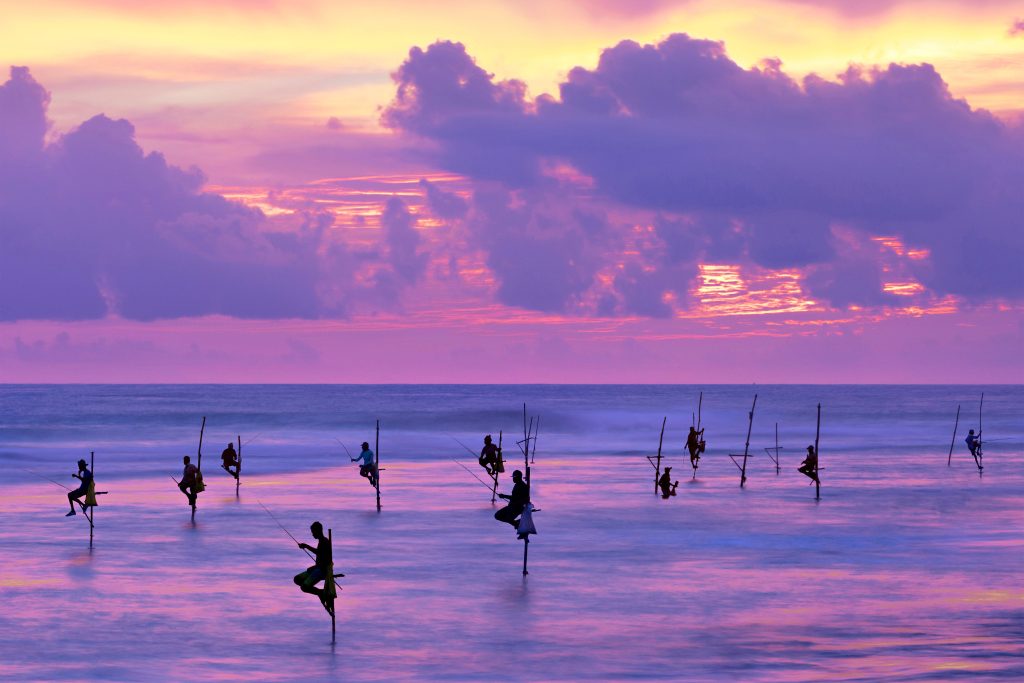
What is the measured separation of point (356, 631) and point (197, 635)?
244 centimetres

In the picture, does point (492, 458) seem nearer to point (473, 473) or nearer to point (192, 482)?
point (473, 473)

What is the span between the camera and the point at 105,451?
77625 millimetres

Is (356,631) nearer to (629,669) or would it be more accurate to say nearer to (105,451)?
(629,669)

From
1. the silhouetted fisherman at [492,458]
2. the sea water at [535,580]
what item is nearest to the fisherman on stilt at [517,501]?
the sea water at [535,580]

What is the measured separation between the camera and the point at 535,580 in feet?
83.7

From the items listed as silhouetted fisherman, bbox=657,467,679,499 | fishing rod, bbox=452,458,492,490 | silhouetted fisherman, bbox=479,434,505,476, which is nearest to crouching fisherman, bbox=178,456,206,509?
silhouetted fisherman, bbox=479,434,505,476

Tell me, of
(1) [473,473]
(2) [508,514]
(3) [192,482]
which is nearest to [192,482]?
(3) [192,482]

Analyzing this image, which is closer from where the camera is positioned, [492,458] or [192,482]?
[192,482]

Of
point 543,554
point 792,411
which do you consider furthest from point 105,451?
point 792,411

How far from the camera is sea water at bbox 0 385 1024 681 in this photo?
1878cm

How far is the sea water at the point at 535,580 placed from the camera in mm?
18781

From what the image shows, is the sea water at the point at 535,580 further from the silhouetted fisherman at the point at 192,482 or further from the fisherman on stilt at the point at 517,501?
the fisherman on stilt at the point at 517,501

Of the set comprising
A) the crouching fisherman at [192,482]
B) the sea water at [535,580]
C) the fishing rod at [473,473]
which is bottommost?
the fishing rod at [473,473]

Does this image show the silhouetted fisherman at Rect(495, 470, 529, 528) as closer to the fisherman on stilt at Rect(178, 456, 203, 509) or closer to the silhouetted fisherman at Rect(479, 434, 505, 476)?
the fisherman on stilt at Rect(178, 456, 203, 509)
